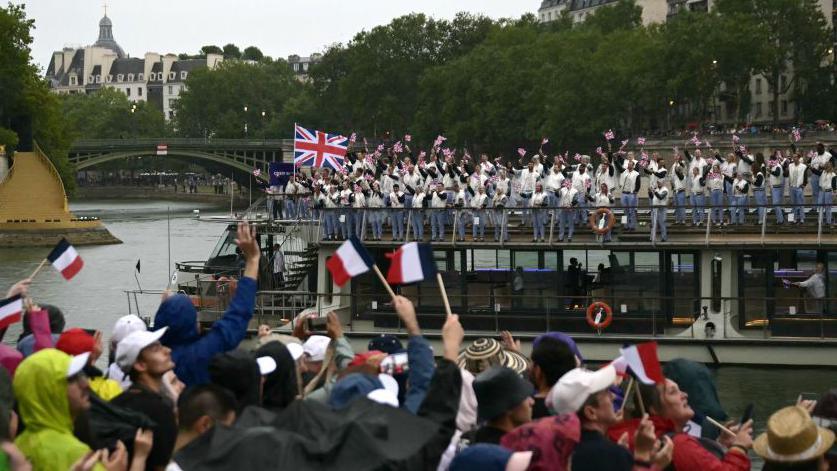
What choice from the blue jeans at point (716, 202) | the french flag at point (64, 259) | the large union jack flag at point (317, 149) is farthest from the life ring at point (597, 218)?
the french flag at point (64, 259)

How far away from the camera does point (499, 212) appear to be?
26.0m

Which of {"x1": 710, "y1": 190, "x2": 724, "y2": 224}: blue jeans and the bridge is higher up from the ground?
the bridge

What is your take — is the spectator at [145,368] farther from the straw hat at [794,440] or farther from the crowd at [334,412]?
the straw hat at [794,440]

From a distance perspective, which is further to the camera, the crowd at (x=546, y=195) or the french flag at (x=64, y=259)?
the crowd at (x=546, y=195)

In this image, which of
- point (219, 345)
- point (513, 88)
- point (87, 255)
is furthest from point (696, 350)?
point (513, 88)

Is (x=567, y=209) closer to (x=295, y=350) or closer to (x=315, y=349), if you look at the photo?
(x=315, y=349)

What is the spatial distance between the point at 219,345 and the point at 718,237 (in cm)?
1681

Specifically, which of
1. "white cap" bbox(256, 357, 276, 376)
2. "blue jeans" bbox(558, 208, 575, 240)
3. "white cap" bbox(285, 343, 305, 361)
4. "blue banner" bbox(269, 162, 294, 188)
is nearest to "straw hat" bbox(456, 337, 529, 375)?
"white cap" bbox(285, 343, 305, 361)

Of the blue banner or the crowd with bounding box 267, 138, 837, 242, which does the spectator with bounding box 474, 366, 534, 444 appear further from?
the blue banner

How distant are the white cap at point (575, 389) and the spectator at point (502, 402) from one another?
145mm

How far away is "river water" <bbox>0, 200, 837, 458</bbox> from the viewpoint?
2245 centimetres

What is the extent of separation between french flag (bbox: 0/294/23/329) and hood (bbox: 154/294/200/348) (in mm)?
1585

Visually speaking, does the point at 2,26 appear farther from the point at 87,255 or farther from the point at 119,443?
the point at 119,443

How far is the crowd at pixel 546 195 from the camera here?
1019 inches
